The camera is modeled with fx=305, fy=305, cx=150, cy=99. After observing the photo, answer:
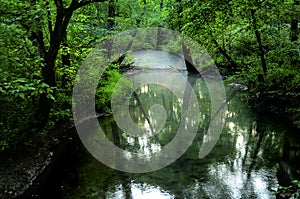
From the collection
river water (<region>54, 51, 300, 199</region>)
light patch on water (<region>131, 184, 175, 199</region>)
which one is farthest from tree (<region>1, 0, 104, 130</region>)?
light patch on water (<region>131, 184, 175, 199</region>)

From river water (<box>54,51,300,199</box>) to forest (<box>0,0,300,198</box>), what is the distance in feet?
4.75

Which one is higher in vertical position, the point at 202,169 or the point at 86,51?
the point at 86,51

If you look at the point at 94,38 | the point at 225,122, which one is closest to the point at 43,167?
the point at 94,38

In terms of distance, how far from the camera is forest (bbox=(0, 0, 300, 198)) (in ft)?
24.1

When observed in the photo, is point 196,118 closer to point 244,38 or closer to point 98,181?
point 244,38

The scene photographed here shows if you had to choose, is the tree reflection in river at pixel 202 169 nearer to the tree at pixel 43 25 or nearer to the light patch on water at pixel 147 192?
the light patch on water at pixel 147 192

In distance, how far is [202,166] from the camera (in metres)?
10.2

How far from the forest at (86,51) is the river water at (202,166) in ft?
4.75

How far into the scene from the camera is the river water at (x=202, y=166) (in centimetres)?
850

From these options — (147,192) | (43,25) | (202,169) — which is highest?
(43,25)

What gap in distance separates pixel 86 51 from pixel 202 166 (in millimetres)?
8128

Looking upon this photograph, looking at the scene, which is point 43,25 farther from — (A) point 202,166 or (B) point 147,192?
(A) point 202,166

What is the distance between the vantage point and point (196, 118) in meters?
17.1

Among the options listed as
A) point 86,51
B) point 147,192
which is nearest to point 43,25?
point 147,192
